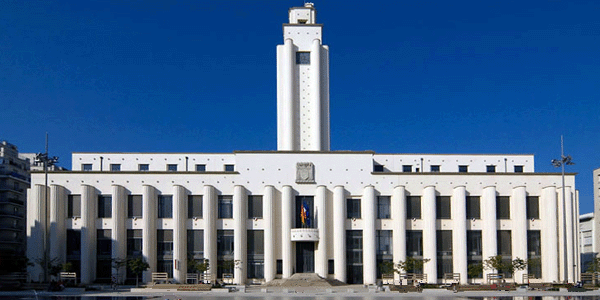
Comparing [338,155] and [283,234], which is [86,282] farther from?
[338,155]

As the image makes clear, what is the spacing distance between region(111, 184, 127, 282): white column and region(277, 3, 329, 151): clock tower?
2070 centimetres

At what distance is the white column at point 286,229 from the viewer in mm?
71000

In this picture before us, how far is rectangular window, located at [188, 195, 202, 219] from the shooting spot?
2869 inches

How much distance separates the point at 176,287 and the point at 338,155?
2298cm

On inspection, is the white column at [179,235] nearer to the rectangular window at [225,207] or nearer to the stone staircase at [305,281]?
the rectangular window at [225,207]

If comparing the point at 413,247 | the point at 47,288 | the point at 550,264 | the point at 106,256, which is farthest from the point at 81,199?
the point at 550,264

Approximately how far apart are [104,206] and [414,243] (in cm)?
3398

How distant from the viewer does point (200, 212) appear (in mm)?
72938

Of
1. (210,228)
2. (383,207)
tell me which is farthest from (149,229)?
(383,207)

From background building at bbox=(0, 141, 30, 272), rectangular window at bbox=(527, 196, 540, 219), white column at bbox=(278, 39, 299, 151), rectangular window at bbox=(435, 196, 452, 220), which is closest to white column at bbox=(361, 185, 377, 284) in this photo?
rectangular window at bbox=(435, 196, 452, 220)

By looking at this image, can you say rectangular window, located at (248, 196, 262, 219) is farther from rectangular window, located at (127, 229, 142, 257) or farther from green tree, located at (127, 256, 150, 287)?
green tree, located at (127, 256, 150, 287)

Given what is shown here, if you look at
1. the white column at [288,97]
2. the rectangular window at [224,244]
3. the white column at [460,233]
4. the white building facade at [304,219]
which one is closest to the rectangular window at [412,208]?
the white building facade at [304,219]

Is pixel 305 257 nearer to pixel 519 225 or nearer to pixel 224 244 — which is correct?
pixel 224 244

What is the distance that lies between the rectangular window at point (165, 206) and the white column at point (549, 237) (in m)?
40.9
